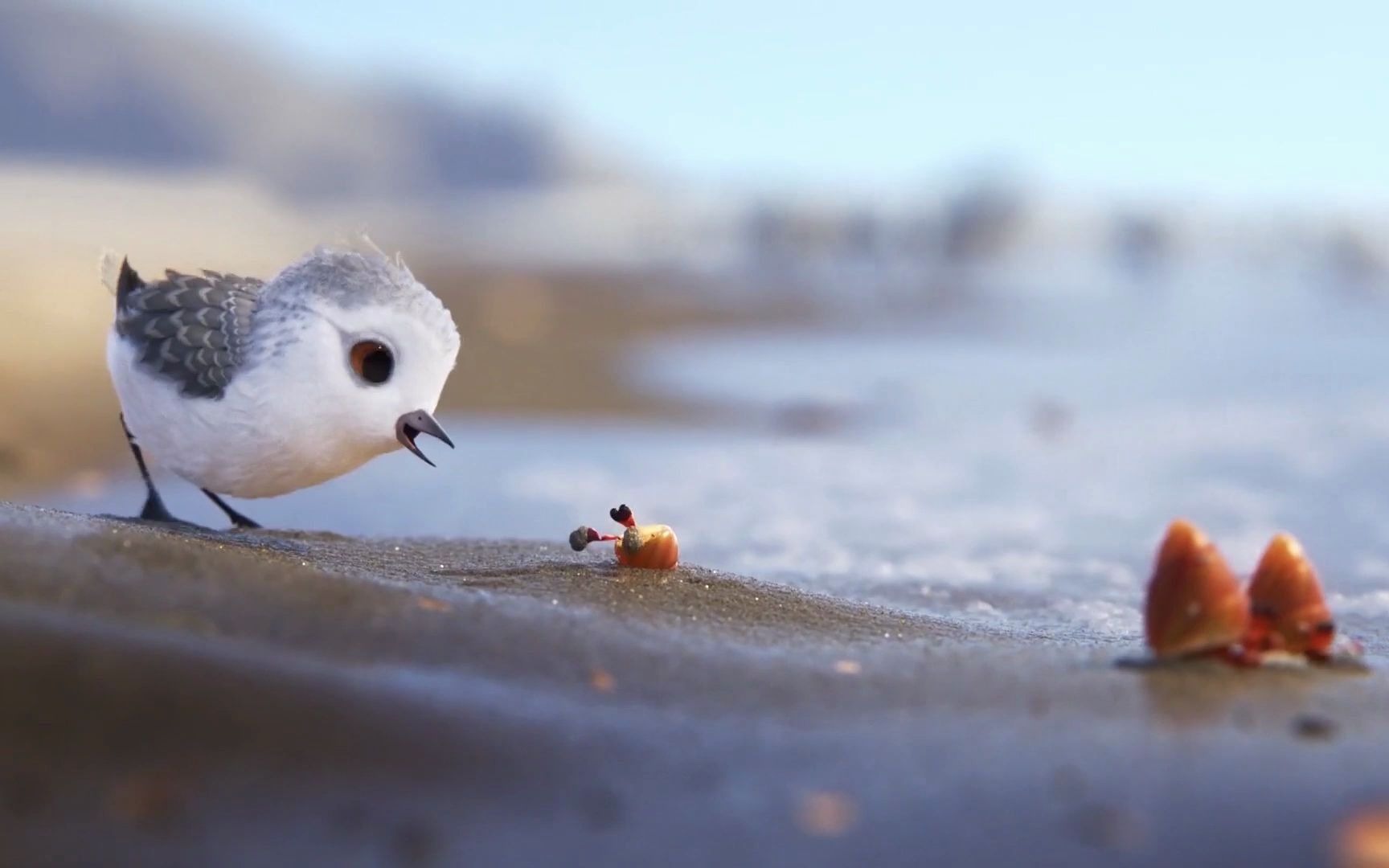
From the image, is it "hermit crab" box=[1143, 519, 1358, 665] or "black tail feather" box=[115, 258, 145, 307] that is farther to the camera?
"black tail feather" box=[115, 258, 145, 307]

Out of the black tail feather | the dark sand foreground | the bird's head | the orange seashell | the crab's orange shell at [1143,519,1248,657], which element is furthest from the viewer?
the black tail feather

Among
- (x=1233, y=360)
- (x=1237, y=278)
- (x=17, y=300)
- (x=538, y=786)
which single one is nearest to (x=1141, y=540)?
(x=538, y=786)

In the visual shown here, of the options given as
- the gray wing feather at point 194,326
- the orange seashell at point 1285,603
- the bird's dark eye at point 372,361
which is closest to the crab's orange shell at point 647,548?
the bird's dark eye at point 372,361

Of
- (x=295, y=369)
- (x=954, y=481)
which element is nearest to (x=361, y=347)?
(x=295, y=369)

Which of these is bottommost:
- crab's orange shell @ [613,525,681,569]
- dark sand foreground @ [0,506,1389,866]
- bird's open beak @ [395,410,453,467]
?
dark sand foreground @ [0,506,1389,866]

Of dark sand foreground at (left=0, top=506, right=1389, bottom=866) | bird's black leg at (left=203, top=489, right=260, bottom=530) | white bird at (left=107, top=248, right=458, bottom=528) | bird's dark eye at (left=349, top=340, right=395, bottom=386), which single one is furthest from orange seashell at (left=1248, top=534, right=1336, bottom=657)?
bird's black leg at (left=203, top=489, right=260, bottom=530)

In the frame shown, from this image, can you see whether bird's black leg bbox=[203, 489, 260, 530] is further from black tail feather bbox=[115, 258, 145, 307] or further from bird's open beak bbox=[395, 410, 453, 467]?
bird's open beak bbox=[395, 410, 453, 467]

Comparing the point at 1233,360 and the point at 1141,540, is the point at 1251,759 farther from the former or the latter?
the point at 1233,360

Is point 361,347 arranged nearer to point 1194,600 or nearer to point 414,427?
point 414,427
